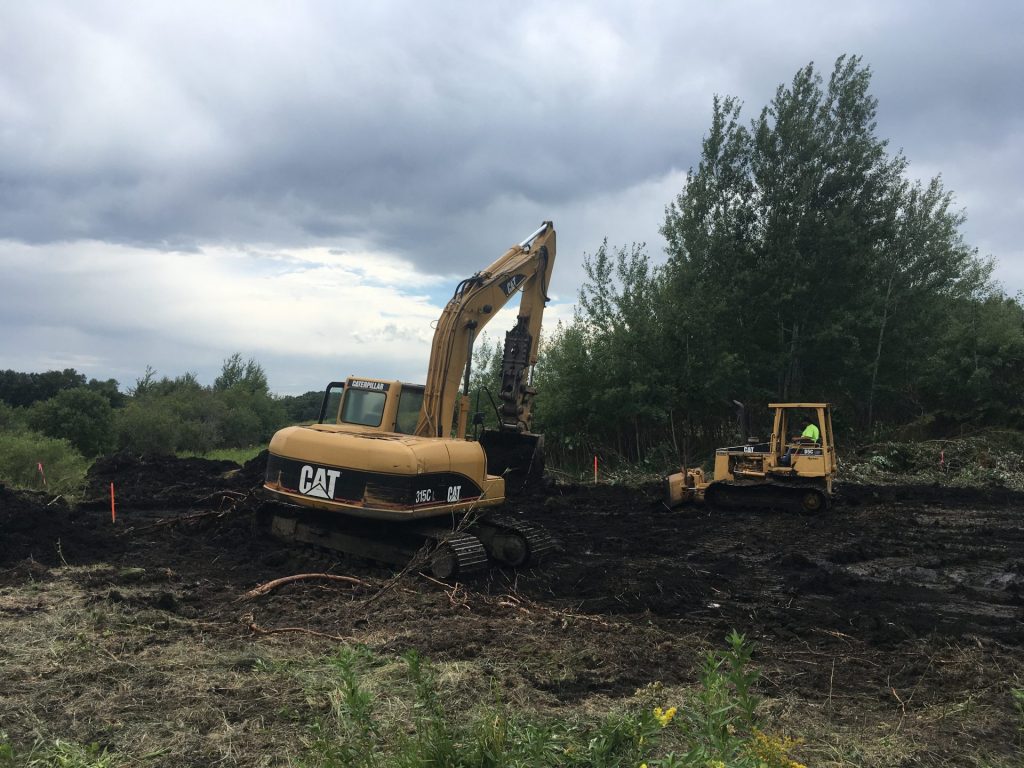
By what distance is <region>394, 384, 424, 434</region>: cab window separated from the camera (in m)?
9.98

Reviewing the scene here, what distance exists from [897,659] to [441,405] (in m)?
6.08

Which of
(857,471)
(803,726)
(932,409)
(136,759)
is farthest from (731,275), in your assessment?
(136,759)

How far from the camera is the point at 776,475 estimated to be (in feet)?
46.7

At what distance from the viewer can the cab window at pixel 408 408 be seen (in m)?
9.98

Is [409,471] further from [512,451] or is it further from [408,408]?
[512,451]

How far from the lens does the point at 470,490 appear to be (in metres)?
9.35

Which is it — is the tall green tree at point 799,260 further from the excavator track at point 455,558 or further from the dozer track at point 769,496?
the excavator track at point 455,558

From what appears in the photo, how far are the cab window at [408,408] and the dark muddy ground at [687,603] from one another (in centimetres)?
185

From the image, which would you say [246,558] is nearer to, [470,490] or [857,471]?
[470,490]

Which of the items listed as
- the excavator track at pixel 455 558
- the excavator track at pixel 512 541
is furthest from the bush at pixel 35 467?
the excavator track at pixel 455 558

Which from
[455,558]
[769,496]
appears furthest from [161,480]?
[769,496]

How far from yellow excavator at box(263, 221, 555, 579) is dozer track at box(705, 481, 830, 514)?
613 cm

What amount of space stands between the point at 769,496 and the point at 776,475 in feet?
1.49

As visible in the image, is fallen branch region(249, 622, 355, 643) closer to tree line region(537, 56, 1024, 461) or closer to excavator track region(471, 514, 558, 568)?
excavator track region(471, 514, 558, 568)
